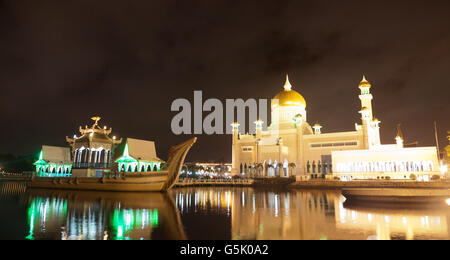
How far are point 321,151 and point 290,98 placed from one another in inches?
667

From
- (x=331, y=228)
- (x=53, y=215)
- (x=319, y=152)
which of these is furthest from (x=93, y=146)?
(x=319, y=152)

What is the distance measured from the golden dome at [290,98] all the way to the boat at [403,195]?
160ft

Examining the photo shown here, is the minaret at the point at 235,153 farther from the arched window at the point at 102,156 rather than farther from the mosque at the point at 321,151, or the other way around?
the arched window at the point at 102,156

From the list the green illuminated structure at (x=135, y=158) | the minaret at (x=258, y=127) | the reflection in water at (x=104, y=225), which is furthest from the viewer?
the minaret at (x=258, y=127)

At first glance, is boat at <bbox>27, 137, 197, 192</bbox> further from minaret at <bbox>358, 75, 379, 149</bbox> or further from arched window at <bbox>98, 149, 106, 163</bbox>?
minaret at <bbox>358, 75, 379, 149</bbox>

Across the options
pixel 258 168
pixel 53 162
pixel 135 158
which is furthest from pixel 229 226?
pixel 258 168

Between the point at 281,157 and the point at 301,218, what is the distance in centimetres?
4469

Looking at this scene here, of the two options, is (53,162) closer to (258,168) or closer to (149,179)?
(149,179)

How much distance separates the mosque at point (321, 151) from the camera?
4516cm

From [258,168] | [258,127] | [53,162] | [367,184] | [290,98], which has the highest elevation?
[290,98]

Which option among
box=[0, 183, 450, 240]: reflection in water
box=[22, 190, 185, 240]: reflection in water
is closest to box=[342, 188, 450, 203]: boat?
box=[0, 183, 450, 240]: reflection in water

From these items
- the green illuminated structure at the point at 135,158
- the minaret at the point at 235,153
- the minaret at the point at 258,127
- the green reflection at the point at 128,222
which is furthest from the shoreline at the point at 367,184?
the green reflection at the point at 128,222

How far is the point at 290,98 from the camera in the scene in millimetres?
68250

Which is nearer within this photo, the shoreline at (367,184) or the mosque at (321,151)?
the shoreline at (367,184)
